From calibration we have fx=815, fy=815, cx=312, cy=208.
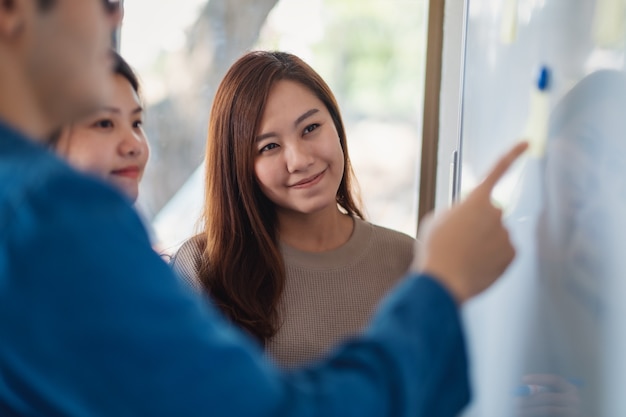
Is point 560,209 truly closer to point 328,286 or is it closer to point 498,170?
point 498,170

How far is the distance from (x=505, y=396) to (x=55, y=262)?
2.92ft

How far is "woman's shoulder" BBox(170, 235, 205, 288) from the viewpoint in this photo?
1.73m

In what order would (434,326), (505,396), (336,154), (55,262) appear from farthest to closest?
1. (336,154)
2. (505,396)
3. (434,326)
4. (55,262)

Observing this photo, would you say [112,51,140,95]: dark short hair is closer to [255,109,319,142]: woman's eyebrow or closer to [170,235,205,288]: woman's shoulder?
[255,109,319,142]: woman's eyebrow

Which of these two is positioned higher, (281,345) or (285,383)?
(285,383)

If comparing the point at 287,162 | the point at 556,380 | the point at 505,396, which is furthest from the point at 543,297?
the point at 287,162

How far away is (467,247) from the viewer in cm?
73

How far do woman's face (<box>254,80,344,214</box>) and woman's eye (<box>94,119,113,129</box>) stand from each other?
305 mm

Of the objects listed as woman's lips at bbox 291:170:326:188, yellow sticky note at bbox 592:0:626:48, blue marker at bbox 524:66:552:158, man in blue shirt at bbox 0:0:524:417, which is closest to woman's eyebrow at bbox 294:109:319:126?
woman's lips at bbox 291:170:326:188

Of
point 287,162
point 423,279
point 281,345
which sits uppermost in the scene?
point 287,162

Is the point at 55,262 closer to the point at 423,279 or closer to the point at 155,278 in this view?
the point at 155,278

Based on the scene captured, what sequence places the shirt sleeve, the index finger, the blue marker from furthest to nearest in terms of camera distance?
the blue marker < the index finger < the shirt sleeve

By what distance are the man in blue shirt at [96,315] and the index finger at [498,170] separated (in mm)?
183

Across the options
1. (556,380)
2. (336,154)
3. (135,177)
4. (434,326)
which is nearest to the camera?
(434,326)
